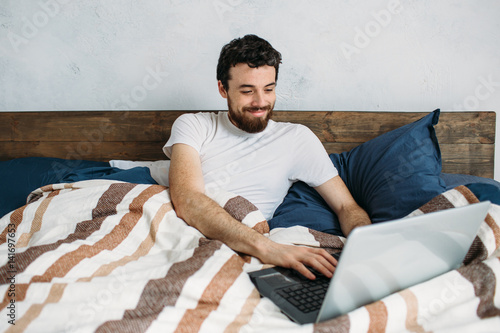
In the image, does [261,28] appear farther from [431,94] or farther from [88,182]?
[88,182]

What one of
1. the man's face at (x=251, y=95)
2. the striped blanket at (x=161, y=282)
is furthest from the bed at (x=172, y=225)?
the man's face at (x=251, y=95)

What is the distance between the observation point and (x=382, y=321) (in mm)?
559

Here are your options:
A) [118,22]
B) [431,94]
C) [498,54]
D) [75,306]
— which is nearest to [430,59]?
[431,94]

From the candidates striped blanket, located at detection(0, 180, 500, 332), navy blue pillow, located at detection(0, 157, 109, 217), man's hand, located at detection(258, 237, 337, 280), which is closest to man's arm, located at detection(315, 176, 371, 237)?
striped blanket, located at detection(0, 180, 500, 332)

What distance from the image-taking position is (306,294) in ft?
2.25

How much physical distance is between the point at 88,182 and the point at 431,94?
141cm

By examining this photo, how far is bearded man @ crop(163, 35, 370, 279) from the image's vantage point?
1224 millimetres

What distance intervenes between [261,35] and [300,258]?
1092 mm

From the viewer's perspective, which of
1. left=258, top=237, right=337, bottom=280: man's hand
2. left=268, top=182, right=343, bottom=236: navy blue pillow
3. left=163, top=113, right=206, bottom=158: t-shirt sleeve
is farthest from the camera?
left=163, top=113, right=206, bottom=158: t-shirt sleeve

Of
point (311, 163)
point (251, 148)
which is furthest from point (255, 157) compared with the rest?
point (311, 163)

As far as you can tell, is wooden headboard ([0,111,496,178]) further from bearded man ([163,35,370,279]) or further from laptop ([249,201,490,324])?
laptop ([249,201,490,324])

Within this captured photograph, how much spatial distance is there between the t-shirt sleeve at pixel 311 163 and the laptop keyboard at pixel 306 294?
1.80 feet

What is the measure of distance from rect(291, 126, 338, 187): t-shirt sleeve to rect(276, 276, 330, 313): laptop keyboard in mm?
549

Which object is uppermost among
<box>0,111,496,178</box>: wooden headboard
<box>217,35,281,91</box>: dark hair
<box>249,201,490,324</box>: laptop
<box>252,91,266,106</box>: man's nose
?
<box>217,35,281,91</box>: dark hair
